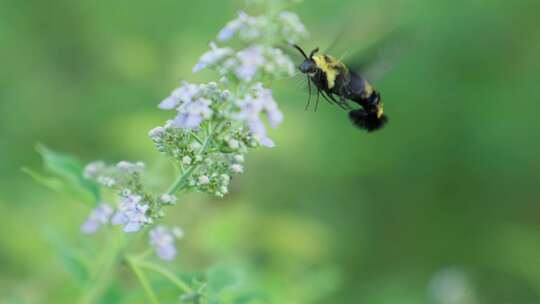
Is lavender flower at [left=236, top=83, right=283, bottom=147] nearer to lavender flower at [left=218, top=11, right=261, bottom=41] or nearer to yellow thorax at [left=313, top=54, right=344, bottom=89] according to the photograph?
lavender flower at [left=218, top=11, right=261, bottom=41]

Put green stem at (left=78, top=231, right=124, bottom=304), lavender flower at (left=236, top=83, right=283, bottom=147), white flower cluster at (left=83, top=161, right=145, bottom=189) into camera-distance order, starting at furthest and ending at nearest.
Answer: green stem at (left=78, top=231, right=124, bottom=304), white flower cluster at (left=83, top=161, right=145, bottom=189), lavender flower at (left=236, top=83, right=283, bottom=147)

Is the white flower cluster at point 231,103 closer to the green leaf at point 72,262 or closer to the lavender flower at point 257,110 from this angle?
the lavender flower at point 257,110

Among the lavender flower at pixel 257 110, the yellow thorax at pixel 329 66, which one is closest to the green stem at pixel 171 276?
the lavender flower at pixel 257 110

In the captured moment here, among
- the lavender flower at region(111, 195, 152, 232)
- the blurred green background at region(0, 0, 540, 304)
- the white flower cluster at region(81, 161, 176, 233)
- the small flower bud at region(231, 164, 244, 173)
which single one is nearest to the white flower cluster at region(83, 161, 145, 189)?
the white flower cluster at region(81, 161, 176, 233)

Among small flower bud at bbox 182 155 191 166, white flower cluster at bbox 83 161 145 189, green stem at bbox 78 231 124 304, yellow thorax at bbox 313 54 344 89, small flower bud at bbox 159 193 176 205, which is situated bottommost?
small flower bud at bbox 159 193 176 205

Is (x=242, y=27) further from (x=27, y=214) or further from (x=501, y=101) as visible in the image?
(x=501, y=101)

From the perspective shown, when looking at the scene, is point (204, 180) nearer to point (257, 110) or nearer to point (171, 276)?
point (257, 110)

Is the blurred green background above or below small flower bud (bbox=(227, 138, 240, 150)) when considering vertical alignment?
above

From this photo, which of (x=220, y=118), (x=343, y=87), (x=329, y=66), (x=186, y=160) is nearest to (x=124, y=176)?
(x=186, y=160)

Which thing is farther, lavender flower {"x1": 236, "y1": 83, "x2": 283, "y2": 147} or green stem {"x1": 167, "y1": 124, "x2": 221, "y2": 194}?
green stem {"x1": 167, "y1": 124, "x2": 221, "y2": 194}
